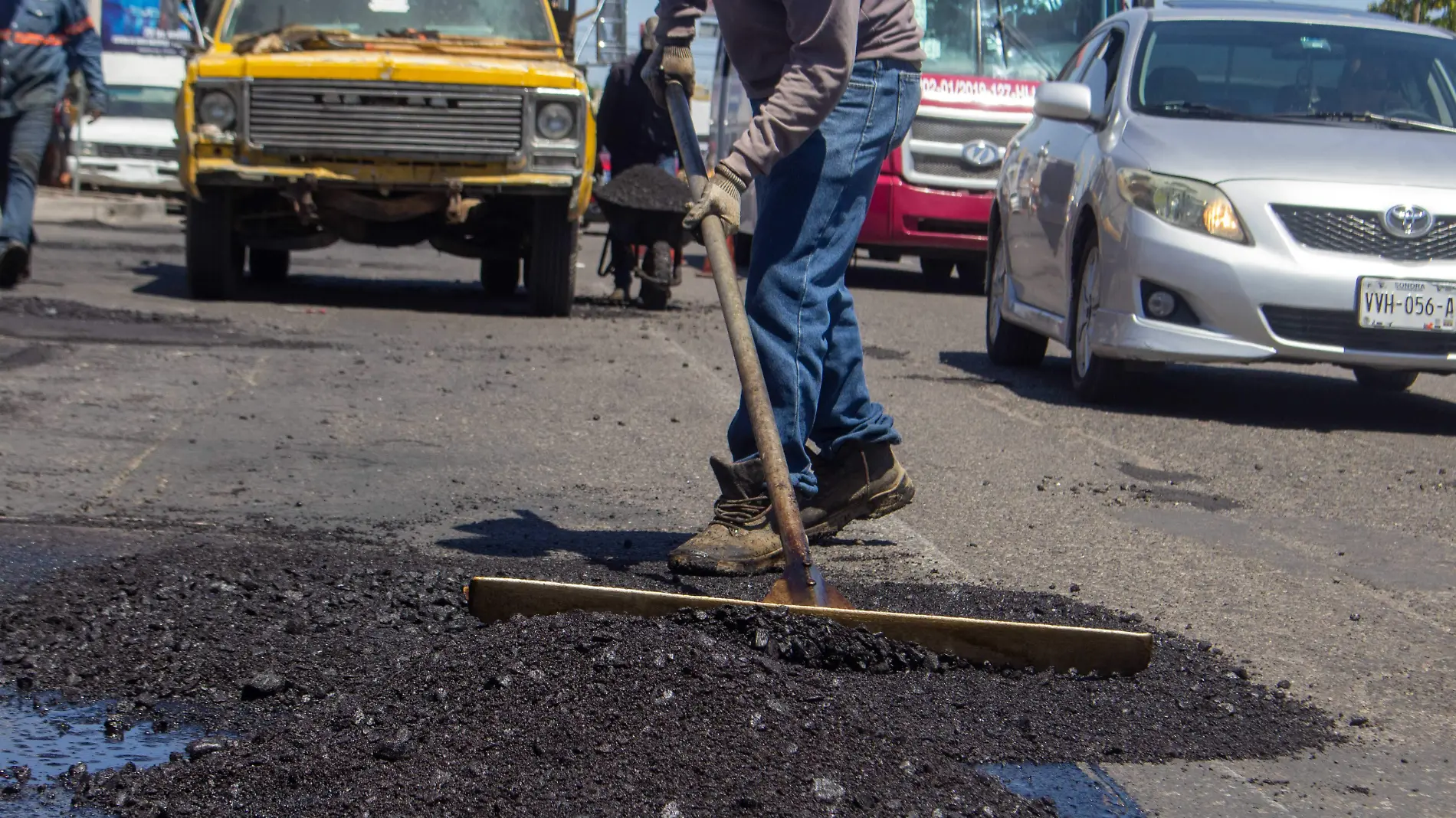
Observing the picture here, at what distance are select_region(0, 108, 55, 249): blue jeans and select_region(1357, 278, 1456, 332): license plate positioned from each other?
25.7 feet

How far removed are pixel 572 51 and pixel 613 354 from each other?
3.34 meters

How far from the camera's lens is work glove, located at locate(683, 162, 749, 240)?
4.01 meters

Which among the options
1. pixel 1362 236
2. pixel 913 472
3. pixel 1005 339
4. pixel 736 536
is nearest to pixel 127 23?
pixel 1005 339

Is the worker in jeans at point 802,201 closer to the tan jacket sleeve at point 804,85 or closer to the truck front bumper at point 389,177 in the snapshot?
the tan jacket sleeve at point 804,85

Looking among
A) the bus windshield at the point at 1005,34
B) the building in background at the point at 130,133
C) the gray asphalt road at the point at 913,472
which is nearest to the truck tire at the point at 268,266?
the gray asphalt road at the point at 913,472

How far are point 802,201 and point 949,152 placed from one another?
11.2m

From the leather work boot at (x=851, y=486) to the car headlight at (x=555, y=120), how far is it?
20.7ft

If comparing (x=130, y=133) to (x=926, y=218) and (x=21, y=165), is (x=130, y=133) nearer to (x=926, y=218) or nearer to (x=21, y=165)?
(x=926, y=218)

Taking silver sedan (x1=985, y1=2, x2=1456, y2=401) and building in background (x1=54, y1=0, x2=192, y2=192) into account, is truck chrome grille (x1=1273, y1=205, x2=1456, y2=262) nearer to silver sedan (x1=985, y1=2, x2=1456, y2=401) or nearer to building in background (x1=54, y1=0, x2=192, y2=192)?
silver sedan (x1=985, y1=2, x2=1456, y2=401)

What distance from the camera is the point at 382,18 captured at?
11.4 meters

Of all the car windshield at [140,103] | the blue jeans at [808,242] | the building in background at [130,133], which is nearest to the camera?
the blue jeans at [808,242]

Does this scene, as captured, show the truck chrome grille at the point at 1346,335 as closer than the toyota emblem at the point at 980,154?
Yes

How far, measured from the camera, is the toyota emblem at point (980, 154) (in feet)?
50.1

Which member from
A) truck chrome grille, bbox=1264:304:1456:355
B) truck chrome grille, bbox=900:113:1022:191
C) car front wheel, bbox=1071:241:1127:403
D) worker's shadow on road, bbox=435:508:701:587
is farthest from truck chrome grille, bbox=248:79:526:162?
worker's shadow on road, bbox=435:508:701:587
